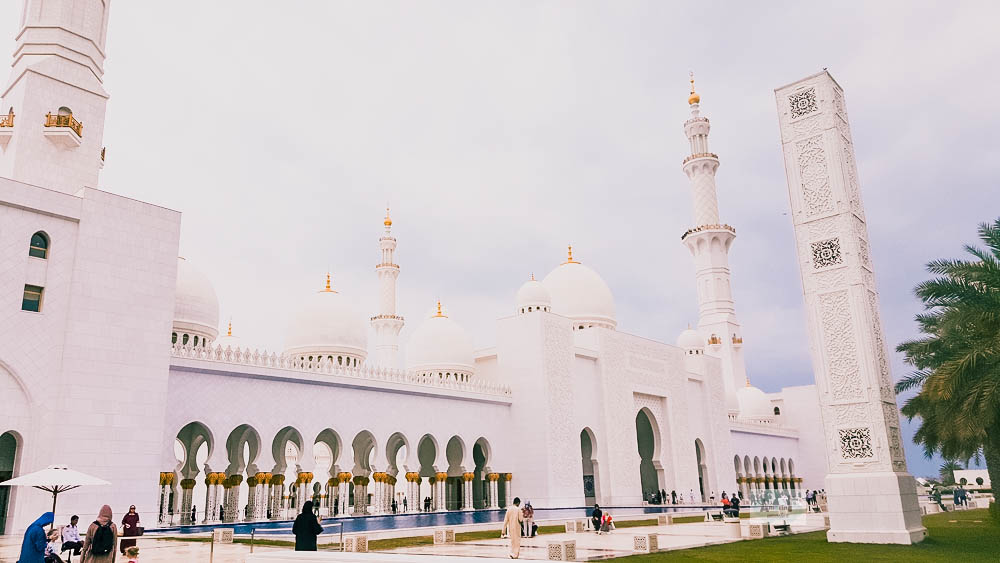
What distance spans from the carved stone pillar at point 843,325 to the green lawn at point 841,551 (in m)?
0.44

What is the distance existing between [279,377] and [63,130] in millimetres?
7174

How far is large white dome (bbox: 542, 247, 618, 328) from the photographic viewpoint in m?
28.7

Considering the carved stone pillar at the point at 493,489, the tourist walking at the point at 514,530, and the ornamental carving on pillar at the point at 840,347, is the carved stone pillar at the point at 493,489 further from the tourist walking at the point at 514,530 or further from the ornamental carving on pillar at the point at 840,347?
the ornamental carving on pillar at the point at 840,347

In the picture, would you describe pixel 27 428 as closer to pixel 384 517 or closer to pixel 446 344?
pixel 384 517

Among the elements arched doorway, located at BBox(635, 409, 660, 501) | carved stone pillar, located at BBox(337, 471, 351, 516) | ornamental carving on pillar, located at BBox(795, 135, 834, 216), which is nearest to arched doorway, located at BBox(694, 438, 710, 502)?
arched doorway, located at BBox(635, 409, 660, 501)

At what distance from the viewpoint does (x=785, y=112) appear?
12.9 m

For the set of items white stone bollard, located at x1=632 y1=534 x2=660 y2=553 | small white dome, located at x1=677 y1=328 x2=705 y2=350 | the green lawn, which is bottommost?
the green lawn

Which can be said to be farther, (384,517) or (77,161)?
(384,517)

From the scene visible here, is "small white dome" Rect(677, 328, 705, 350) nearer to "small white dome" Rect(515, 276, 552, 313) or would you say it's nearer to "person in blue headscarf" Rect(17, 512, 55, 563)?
"small white dome" Rect(515, 276, 552, 313)

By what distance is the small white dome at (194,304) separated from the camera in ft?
62.3

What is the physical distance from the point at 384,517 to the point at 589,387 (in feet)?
29.9

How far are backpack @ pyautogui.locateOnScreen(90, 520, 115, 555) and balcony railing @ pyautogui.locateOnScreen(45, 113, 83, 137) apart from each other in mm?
10935

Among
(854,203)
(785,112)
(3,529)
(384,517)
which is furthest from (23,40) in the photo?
(854,203)

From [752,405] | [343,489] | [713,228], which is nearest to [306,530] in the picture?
[343,489]
